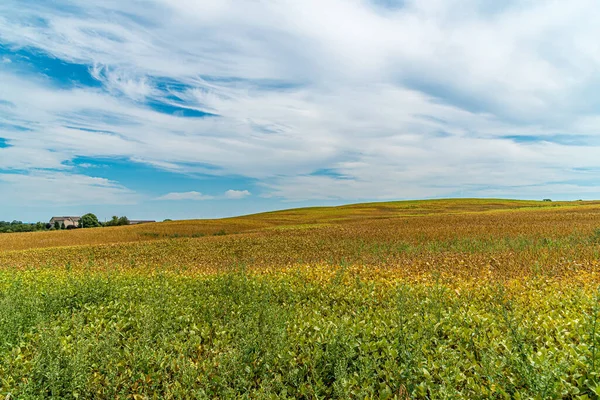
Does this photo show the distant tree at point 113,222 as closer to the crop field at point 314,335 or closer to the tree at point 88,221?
the tree at point 88,221

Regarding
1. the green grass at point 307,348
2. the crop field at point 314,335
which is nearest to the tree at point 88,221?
the crop field at point 314,335

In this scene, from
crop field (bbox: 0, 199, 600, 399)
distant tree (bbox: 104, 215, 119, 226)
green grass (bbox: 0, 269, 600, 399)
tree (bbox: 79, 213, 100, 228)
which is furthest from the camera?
tree (bbox: 79, 213, 100, 228)

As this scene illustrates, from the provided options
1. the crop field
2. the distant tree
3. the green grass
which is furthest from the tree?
the green grass

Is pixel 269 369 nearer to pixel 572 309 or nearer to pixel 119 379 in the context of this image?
pixel 119 379

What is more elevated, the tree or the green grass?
the tree

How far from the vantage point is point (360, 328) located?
6.09 meters

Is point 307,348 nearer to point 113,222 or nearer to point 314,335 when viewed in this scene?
point 314,335

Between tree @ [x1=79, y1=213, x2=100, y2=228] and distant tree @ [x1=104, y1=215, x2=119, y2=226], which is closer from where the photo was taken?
distant tree @ [x1=104, y1=215, x2=119, y2=226]

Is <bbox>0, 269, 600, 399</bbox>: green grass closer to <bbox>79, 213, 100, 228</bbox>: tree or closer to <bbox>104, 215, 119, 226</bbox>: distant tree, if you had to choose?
<bbox>104, 215, 119, 226</bbox>: distant tree

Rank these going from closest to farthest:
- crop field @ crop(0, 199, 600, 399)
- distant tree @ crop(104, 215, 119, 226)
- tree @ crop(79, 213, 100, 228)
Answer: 1. crop field @ crop(0, 199, 600, 399)
2. distant tree @ crop(104, 215, 119, 226)
3. tree @ crop(79, 213, 100, 228)

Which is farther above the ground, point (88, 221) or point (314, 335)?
point (88, 221)

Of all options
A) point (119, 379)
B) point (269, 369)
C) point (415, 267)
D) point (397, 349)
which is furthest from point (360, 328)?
point (415, 267)

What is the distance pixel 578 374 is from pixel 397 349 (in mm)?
2236

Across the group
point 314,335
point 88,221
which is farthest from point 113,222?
point 314,335
